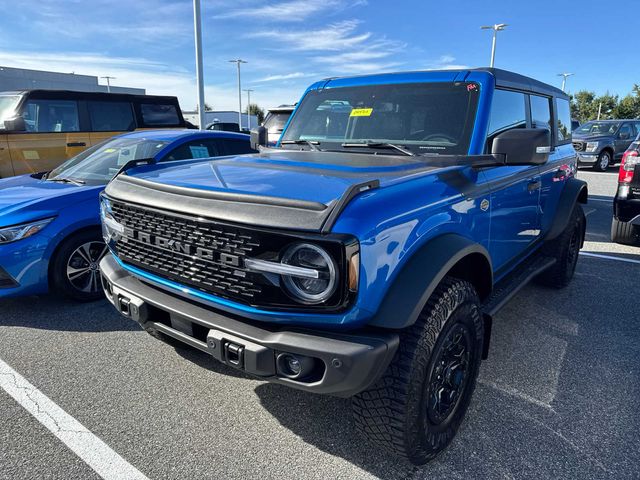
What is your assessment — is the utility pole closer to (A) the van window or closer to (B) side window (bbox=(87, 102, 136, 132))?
(B) side window (bbox=(87, 102, 136, 132))

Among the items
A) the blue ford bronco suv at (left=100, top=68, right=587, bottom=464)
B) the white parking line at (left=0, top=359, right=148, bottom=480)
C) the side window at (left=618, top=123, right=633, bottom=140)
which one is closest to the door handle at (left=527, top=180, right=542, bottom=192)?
the blue ford bronco suv at (left=100, top=68, right=587, bottom=464)

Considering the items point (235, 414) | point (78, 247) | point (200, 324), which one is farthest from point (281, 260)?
point (78, 247)

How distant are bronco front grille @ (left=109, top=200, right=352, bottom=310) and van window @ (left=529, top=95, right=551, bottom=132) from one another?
9.30 feet

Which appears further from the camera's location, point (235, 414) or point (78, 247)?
point (78, 247)

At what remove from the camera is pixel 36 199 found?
3.90 m

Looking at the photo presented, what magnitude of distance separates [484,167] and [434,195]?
2.37 feet

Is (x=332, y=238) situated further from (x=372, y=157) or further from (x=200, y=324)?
(x=372, y=157)

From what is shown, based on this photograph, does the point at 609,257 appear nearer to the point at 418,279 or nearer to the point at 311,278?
the point at 418,279

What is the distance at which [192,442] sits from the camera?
2.33 m

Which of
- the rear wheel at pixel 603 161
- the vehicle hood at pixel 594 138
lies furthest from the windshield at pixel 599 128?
the rear wheel at pixel 603 161

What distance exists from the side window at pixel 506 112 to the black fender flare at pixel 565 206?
3.35ft

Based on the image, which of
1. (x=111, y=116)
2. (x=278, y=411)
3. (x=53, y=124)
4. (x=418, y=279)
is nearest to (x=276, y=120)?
(x=111, y=116)

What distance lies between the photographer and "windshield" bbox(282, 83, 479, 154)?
285 cm

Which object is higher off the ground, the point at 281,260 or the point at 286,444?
the point at 281,260
